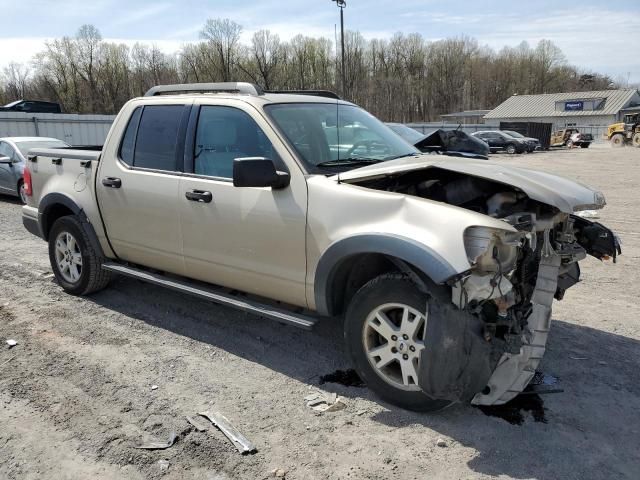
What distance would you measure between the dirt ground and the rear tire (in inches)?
1732

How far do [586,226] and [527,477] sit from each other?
2.00m

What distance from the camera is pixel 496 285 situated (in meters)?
3.06

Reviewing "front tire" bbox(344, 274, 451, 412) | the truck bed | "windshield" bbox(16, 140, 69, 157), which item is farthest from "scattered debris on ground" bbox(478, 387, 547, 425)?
"windshield" bbox(16, 140, 69, 157)

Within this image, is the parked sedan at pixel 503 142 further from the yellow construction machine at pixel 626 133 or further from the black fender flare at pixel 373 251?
the black fender flare at pixel 373 251

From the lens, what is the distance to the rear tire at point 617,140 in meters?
43.7

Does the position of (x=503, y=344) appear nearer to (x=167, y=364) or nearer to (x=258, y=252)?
(x=258, y=252)

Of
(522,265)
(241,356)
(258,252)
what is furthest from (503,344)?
(241,356)

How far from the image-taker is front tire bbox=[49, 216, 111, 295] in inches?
214

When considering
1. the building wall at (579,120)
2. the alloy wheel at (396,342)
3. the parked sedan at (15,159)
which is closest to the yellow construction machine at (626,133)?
the building wall at (579,120)

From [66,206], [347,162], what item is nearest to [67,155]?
[66,206]

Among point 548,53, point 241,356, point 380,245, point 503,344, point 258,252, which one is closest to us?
point 503,344

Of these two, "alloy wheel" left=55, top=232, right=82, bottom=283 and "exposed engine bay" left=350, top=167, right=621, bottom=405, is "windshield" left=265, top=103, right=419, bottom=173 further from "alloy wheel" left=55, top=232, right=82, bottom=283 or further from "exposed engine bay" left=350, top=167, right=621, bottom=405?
"alloy wheel" left=55, top=232, right=82, bottom=283

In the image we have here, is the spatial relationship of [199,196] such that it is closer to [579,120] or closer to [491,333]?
[491,333]

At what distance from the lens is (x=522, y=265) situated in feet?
11.2
